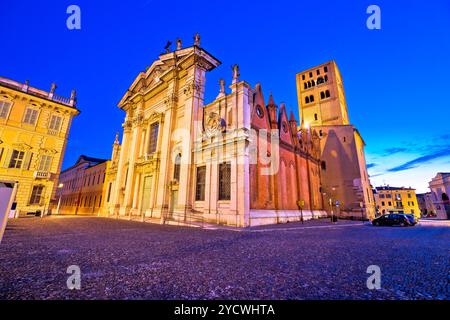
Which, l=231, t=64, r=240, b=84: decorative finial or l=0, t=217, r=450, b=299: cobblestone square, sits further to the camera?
l=231, t=64, r=240, b=84: decorative finial

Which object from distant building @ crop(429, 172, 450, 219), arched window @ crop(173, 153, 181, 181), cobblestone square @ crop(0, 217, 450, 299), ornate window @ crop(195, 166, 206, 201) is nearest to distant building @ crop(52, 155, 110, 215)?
arched window @ crop(173, 153, 181, 181)

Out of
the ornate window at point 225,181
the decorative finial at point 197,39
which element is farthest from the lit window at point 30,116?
the ornate window at point 225,181

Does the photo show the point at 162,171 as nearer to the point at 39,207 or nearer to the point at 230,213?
the point at 230,213

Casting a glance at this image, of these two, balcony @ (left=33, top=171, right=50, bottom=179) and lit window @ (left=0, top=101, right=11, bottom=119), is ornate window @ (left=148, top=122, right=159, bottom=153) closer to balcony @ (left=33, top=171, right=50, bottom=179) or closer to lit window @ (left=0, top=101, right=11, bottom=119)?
balcony @ (left=33, top=171, right=50, bottom=179)

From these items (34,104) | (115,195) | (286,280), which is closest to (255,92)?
(286,280)

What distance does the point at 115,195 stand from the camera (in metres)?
22.8

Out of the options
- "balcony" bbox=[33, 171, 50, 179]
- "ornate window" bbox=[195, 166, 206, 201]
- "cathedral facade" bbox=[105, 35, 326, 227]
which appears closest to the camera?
"cathedral facade" bbox=[105, 35, 326, 227]

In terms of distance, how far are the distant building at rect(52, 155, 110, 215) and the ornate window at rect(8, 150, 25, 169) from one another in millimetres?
7829

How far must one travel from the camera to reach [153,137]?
2222 centimetres

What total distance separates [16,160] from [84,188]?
19.5m

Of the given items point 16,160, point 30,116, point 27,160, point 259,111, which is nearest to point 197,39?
point 259,111

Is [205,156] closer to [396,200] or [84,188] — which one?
[84,188]

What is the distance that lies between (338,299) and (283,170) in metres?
17.7

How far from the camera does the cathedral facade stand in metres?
14.2
